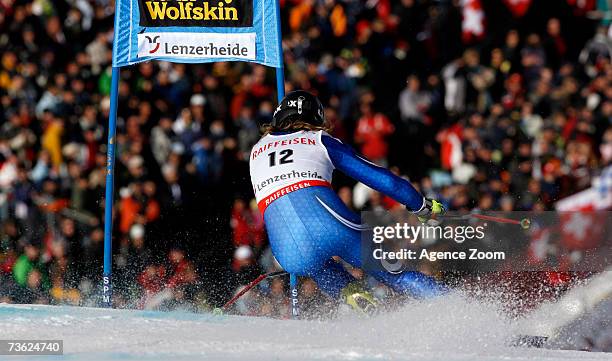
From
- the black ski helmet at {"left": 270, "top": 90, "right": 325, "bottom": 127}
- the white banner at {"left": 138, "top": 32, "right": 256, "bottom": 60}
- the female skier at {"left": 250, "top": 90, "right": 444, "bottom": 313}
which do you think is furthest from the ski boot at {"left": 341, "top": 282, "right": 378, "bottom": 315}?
the white banner at {"left": 138, "top": 32, "right": 256, "bottom": 60}

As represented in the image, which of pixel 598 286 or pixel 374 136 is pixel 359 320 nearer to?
pixel 598 286

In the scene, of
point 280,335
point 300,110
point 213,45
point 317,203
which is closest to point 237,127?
point 213,45

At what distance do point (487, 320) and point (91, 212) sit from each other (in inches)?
265

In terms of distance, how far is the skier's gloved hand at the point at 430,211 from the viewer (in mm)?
8195

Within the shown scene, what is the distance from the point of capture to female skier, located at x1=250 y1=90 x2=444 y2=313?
8164mm

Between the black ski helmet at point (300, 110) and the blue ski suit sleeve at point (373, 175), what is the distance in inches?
8.4

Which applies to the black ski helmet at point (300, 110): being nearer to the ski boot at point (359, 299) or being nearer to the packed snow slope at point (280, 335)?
the ski boot at point (359, 299)

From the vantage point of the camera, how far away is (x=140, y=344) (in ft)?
23.2

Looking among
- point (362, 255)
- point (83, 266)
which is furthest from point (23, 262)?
point (362, 255)

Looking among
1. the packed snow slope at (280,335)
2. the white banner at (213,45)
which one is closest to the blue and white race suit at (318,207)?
the packed snow slope at (280,335)

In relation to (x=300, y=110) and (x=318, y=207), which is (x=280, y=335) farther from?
(x=300, y=110)

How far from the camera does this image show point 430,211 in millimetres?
8219

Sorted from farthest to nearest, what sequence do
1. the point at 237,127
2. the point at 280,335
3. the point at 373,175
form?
1. the point at 237,127
2. the point at 373,175
3. the point at 280,335

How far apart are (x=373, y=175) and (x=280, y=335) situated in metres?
1.29
